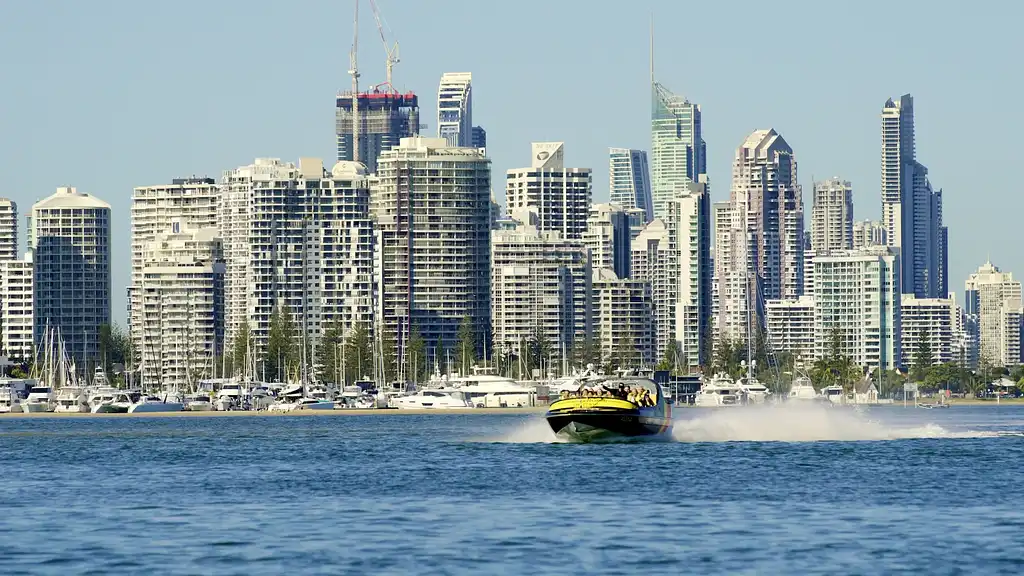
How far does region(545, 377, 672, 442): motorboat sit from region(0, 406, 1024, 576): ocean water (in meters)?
0.96

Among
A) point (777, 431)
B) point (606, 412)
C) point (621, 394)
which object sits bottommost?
point (777, 431)

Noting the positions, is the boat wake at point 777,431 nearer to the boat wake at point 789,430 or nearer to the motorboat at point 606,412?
the boat wake at point 789,430

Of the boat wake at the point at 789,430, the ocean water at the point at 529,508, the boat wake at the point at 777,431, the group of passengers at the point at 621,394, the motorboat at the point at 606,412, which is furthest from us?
the boat wake at the point at 789,430

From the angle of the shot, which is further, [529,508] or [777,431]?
[777,431]

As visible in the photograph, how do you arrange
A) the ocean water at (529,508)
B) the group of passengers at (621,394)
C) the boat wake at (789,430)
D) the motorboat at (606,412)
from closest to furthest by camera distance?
the ocean water at (529,508), the motorboat at (606,412), the group of passengers at (621,394), the boat wake at (789,430)

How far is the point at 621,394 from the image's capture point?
92.8 metres

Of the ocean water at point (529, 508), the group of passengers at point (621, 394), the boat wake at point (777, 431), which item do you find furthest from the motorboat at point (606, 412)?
the boat wake at point (777, 431)

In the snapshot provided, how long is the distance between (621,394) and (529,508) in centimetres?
3029

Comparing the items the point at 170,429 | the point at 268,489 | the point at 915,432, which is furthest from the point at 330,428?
the point at 268,489

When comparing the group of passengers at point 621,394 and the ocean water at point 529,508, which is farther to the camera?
the group of passengers at point 621,394

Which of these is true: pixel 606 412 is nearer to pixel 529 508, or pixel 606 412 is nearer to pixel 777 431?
pixel 777 431

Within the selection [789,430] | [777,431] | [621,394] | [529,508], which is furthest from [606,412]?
[529,508]

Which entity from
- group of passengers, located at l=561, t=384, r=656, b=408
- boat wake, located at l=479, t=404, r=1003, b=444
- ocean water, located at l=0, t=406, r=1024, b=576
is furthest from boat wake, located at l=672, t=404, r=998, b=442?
group of passengers, located at l=561, t=384, r=656, b=408

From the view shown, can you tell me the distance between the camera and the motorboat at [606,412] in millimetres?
92375
